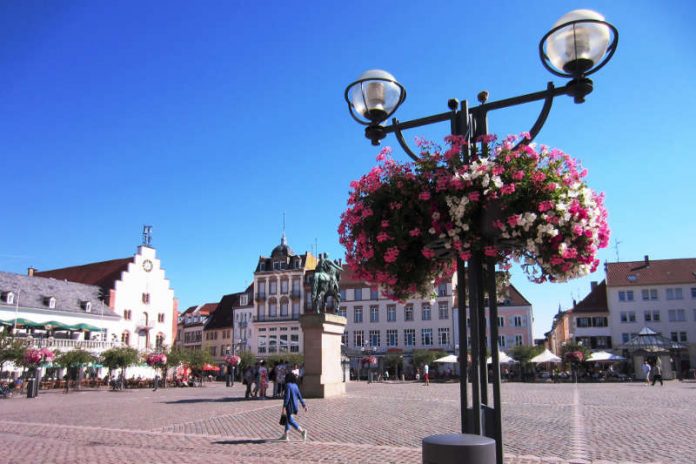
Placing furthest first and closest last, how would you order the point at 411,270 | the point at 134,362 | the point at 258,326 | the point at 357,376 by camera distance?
the point at 258,326, the point at 357,376, the point at 134,362, the point at 411,270

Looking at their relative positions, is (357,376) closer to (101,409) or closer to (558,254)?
(101,409)

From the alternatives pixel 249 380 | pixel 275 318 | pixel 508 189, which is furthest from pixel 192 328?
pixel 508 189

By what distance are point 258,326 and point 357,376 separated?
2443 cm

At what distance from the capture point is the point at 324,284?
82.3 feet

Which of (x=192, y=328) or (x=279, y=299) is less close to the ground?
(x=279, y=299)

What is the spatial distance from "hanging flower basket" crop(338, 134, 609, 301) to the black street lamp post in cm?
28

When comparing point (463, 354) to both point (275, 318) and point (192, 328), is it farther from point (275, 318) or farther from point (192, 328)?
point (192, 328)

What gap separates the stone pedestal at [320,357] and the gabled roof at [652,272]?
56887 millimetres

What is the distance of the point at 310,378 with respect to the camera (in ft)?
75.7

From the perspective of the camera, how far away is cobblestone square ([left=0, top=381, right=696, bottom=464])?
1060cm

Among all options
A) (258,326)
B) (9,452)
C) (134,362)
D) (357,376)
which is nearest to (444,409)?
(9,452)

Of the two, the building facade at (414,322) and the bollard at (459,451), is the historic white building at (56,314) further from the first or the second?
the bollard at (459,451)

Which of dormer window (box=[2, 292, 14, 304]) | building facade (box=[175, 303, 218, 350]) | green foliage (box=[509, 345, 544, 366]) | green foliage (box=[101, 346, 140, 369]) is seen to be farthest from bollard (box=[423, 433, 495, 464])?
building facade (box=[175, 303, 218, 350])

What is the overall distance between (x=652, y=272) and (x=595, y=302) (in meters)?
7.55
